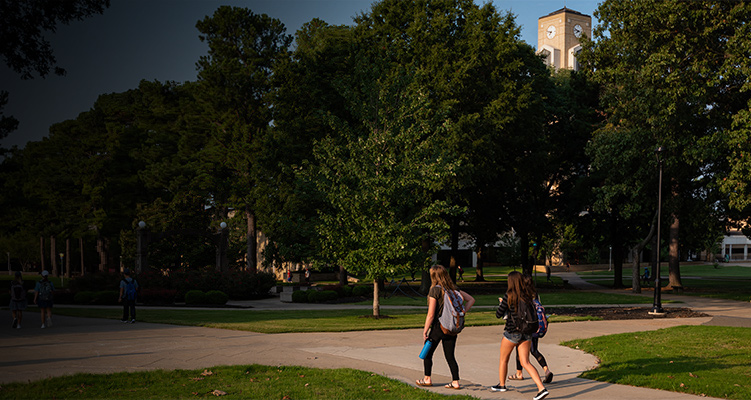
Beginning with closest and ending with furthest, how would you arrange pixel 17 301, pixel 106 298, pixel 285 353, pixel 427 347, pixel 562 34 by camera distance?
pixel 427 347 → pixel 285 353 → pixel 17 301 → pixel 106 298 → pixel 562 34

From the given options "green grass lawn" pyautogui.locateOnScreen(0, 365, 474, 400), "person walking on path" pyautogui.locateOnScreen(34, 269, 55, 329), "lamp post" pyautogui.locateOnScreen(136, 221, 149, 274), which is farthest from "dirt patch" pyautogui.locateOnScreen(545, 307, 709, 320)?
"lamp post" pyautogui.locateOnScreen(136, 221, 149, 274)

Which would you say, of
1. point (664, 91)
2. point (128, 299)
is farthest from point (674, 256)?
point (128, 299)

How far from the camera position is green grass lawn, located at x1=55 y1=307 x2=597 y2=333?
17203 mm

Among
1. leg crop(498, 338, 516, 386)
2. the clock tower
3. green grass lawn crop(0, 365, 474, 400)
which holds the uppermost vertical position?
the clock tower

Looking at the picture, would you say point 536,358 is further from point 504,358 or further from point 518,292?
point 518,292

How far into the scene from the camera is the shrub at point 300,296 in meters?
31.3

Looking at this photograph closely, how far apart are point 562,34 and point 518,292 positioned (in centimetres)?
15207

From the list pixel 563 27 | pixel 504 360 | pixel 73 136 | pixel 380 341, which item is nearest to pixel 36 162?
pixel 73 136

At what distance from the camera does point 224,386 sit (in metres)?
8.70

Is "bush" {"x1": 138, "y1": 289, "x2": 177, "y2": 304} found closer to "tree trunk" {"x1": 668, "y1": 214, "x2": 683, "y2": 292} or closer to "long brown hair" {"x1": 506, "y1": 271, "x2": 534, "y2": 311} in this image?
"long brown hair" {"x1": 506, "y1": 271, "x2": 534, "y2": 311}

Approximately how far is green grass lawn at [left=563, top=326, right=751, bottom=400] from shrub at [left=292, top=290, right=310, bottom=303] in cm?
1878

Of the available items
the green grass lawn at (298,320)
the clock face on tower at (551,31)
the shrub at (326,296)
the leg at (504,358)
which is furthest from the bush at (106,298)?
the clock face on tower at (551,31)

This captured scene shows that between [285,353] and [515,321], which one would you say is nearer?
[515,321]

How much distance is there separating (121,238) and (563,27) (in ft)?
421
